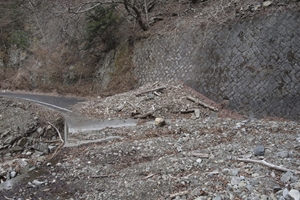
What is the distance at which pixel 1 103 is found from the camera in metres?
14.1

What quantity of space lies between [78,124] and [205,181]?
6426 millimetres

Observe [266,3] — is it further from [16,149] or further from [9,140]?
[9,140]

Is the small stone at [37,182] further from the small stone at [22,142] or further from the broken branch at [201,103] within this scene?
the broken branch at [201,103]

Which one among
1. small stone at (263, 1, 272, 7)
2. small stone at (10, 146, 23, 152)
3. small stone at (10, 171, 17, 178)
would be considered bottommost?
small stone at (10, 146, 23, 152)

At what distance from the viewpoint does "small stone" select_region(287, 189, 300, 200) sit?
139 inches

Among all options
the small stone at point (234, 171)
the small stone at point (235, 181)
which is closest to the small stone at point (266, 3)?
the small stone at point (234, 171)

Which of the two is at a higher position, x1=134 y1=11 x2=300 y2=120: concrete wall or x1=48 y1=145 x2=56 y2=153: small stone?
x1=134 y1=11 x2=300 y2=120: concrete wall

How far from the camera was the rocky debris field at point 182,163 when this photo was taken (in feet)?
14.7

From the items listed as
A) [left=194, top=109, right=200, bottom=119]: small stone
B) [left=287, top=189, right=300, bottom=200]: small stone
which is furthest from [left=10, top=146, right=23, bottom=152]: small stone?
[left=287, top=189, right=300, bottom=200]: small stone

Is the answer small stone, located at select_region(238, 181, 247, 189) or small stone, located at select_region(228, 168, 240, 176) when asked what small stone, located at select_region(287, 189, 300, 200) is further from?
small stone, located at select_region(228, 168, 240, 176)

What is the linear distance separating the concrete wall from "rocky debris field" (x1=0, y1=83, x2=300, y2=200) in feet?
2.84

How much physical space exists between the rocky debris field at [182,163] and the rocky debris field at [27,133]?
2369 millimetres

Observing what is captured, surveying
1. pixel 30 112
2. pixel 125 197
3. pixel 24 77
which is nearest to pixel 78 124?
pixel 30 112

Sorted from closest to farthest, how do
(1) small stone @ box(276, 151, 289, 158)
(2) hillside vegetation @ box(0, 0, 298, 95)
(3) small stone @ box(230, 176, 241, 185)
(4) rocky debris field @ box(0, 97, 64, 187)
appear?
(3) small stone @ box(230, 176, 241, 185)
(1) small stone @ box(276, 151, 289, 158)
(4) rocky debris field @ box(0, 97, 64, 187)
(2) hillside vegetation @ box(0, 0, 298, 95)
